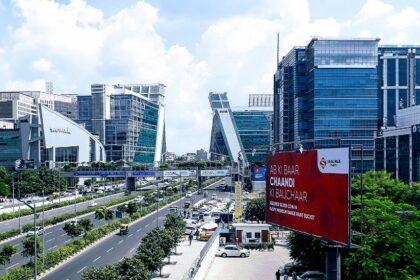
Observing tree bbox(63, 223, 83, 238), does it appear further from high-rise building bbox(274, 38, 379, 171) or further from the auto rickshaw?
high-rise building bbox(274, 38, 379, 171)

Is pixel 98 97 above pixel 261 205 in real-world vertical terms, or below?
above

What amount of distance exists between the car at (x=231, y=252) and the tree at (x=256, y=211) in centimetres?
1614

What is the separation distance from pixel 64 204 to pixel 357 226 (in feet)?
178

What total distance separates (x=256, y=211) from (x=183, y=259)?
19.8 metres

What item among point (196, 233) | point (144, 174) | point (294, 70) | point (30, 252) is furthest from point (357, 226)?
point (294, 70)

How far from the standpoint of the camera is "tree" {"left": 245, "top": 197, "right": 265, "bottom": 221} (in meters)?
54.7

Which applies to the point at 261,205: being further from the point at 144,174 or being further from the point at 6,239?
the point at 144,174

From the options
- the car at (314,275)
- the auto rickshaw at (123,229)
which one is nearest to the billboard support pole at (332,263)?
the car at (314,275)

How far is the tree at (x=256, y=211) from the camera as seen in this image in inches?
2152

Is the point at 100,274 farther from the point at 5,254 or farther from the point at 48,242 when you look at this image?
the point at 48,242

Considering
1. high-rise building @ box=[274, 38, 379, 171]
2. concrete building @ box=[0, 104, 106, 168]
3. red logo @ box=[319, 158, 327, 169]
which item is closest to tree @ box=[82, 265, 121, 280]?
red logo @ box=[319, 158, 327, 169]

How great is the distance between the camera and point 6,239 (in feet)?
144

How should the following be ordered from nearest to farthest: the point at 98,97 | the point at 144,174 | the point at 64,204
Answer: the point at 64,204 → the point at 144,174 → the point at 98,97

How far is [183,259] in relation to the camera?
36.2 metres
